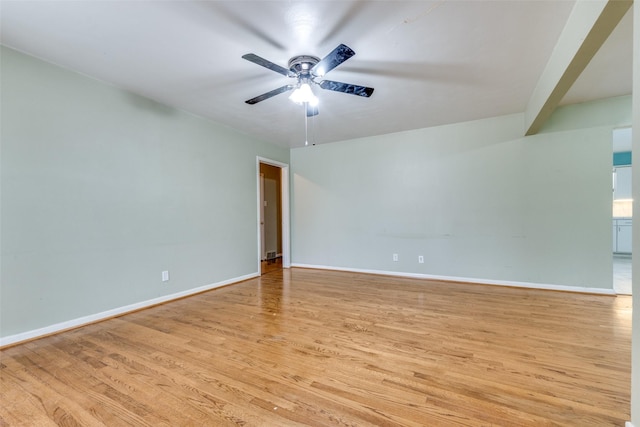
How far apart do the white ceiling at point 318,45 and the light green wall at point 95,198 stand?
0.31 metres

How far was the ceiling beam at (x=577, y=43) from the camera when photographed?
1.51 meters

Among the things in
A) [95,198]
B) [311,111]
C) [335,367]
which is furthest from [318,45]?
[95,198]

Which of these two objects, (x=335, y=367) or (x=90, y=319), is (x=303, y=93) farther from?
(x=90, y=319)

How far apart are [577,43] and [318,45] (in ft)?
5.87

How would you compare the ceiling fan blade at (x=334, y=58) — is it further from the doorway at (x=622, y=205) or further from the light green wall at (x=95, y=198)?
the doorway at (x=622, y=205)

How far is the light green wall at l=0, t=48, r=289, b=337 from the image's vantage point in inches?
88.3

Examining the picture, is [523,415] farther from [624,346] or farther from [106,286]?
[106,286]

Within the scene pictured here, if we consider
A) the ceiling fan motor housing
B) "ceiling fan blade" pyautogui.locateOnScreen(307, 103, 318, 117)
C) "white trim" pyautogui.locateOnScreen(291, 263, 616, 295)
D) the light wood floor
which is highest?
"ceiling fan blade" pyautogui.locateOnScreen(307, 103, 318, 117)

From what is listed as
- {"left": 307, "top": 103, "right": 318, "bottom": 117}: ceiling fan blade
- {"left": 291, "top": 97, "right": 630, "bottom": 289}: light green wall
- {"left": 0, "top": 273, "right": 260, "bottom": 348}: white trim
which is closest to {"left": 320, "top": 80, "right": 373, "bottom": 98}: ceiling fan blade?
{"left": 307, "top": 103, "right": 318, "bottom": 117}: ceiling fan blade

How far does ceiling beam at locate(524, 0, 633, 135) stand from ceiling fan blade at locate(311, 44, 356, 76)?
139 centimetres

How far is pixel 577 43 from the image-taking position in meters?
1.79

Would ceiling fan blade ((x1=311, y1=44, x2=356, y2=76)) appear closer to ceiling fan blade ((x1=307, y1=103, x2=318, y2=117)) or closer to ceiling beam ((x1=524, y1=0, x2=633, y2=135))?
ceiling fan blade ((x1=307, y1=103, x2=318, y2=117))

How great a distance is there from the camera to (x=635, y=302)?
3.82 ft

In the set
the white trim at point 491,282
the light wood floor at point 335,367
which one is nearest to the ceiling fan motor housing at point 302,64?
the light wood floor at point 335,367
